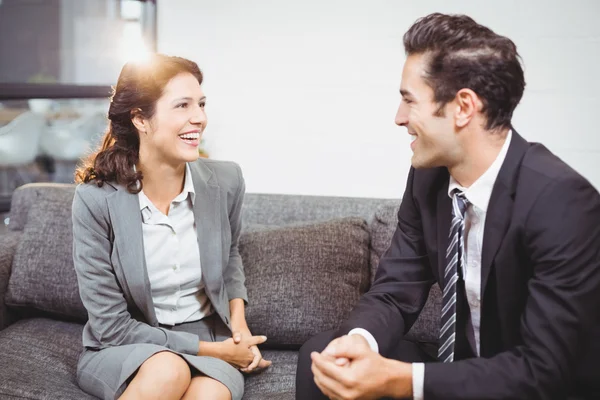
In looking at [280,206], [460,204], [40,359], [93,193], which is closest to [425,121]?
[460,204]

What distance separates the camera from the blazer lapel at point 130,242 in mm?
1875

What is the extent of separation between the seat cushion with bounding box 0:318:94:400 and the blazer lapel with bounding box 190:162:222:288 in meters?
0.48

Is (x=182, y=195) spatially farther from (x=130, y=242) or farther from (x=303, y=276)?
(x=303, y=276)

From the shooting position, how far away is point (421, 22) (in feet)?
4.97

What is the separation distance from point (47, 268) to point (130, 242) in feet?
1.89

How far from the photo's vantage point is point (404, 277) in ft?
5.60

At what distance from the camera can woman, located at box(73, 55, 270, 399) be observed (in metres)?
1.84

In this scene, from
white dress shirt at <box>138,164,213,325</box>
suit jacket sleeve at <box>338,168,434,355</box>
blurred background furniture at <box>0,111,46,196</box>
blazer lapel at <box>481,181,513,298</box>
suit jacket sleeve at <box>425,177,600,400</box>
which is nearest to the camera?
suit jacket sleeve at <box>425,177,600,400</box>

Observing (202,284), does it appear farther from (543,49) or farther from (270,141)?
(543,49)

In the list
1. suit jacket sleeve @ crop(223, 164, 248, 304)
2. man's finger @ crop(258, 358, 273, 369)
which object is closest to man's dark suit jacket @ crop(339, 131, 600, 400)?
man's finger @ crop(258, 358, 273, 369)

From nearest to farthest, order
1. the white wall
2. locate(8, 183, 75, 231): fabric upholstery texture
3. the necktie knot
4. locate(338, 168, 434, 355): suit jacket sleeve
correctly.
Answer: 1. the necktie knot
2. locate(338, 168, 434, 355): suit jacket sleeve
3. locate(8, 183, 75, 231): fabric upholstery texture
4. the white wall

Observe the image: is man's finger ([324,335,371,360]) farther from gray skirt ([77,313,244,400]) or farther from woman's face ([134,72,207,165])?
woman's face ([134,72,207,165])

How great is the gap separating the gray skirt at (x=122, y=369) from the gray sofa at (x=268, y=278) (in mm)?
83

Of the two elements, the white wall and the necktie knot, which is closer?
the necktie knot
